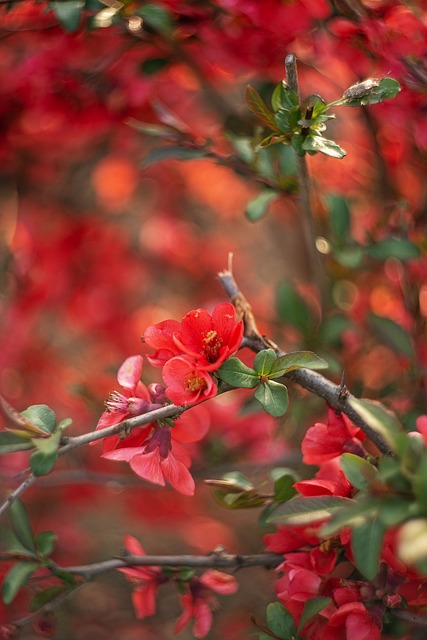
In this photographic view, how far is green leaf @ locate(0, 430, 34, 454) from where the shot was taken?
22.2 inches

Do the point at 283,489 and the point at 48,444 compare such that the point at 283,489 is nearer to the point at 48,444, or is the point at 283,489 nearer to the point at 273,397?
the point at 273,397

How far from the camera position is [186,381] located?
58cm

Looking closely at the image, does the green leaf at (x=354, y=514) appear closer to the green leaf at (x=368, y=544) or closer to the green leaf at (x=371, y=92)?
the green leaf at (x=368, y=544)

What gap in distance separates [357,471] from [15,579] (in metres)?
0.37

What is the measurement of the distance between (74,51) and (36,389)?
844 millimetres

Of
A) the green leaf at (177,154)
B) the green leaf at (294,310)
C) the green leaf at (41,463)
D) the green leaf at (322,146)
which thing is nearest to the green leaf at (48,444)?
the green leaf at (41,463)

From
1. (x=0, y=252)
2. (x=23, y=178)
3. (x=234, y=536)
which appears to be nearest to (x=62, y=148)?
(x=23, y=178)

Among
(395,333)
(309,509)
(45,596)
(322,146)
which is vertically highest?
(322,146)

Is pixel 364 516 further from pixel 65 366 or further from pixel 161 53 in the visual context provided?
pixel 65 366

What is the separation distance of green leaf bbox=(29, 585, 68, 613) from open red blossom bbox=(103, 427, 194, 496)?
207 millimetres

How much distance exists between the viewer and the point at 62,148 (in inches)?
65.4

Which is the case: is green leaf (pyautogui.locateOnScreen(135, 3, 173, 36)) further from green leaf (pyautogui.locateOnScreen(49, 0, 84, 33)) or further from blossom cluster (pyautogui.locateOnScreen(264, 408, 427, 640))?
blossom cluster (pyautogui.locateOnScreen(264, 408, 427, 640))

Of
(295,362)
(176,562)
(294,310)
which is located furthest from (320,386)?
(294,310)

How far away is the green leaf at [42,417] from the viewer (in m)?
0.59
